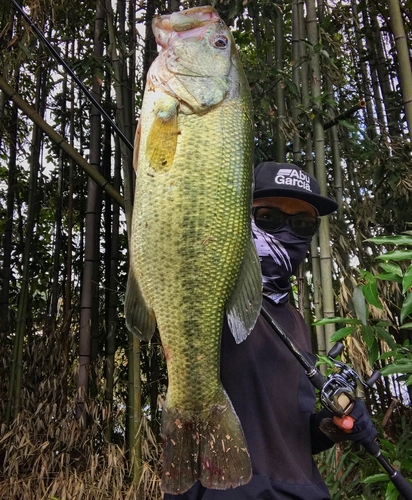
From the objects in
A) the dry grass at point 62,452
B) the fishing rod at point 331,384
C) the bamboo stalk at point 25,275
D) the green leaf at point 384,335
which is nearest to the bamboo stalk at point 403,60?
the green leaf at point 384,335

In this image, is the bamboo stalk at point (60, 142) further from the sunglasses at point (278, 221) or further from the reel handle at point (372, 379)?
the reel handle at point (372, 379)

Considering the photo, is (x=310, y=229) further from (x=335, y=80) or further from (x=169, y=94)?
(x=335, y=80)

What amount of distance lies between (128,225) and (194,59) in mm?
1558

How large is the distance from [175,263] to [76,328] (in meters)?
3.22

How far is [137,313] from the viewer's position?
127 cm

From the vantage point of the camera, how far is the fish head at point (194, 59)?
1.26 metres

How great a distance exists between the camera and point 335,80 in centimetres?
347

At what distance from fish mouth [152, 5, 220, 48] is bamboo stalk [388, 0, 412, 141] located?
1666 mm

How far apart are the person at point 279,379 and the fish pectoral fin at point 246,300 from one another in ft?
0.61

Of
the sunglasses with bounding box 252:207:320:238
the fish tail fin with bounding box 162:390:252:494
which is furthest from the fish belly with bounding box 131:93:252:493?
the sunglasses with bounding box 252:207:320:238

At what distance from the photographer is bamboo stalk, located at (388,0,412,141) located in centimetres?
272

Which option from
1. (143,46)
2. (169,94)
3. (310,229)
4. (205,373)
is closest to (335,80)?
(143,46)

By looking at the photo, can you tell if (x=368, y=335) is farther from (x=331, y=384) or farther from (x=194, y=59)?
(x=194, y=59)

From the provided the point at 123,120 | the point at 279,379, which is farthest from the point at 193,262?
the point at 123,120
